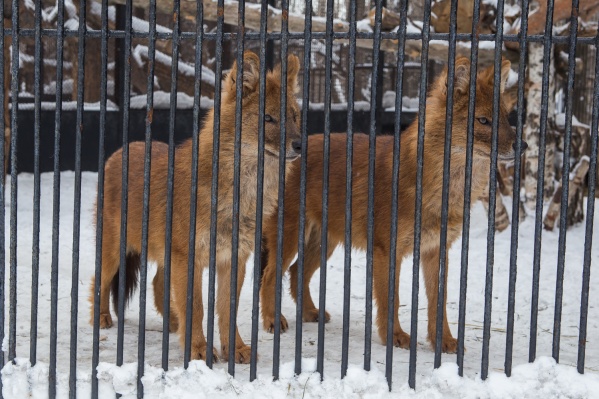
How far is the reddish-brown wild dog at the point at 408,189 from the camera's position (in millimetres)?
5141

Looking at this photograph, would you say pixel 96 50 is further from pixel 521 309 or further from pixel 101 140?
pixel 101 140

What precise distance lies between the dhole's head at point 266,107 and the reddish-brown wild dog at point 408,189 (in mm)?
743

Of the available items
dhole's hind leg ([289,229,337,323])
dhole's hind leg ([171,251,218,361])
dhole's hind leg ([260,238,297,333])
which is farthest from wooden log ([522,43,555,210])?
dhole's hind leg ([171,251,218,361])

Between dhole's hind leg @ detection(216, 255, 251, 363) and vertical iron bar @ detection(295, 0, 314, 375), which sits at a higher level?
vertical iron bar @ detection(295, 0, 314, 375)

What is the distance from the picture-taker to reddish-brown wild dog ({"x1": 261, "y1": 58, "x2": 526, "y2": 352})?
5.14 m

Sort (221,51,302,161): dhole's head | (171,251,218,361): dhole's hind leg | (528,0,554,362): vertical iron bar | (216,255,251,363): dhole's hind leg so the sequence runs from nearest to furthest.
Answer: (528,0,554,362): vertical iron bar, (221,51,302,161): dhole's head, (171,251,218,361): dhole's hind leg, (216,255,251,363): dhole's hind leg

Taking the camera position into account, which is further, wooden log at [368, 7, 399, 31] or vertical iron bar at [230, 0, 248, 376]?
wooden log at [368, 7, 399, 31]

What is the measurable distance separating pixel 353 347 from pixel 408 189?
1.03m

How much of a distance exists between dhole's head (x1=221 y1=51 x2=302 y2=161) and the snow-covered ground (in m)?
1.23

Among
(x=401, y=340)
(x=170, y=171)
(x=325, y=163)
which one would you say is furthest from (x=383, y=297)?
(x=170, y=171)

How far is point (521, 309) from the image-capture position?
644 cm

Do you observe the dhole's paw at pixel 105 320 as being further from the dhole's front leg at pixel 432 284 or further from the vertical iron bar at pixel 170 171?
the dhole's front leg at pixel 432 284

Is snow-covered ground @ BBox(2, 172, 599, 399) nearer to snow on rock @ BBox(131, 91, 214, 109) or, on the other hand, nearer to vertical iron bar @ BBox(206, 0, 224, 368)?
vertical iron bar @ BBox(206, 0, 224, 368)

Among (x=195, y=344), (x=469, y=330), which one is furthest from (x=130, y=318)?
(x=469, y=330)
